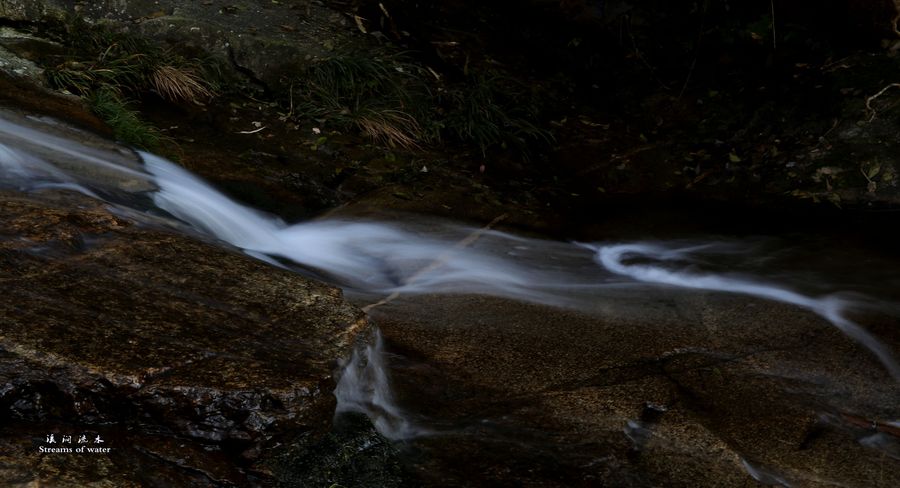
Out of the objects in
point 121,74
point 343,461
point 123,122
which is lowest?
point 343,461

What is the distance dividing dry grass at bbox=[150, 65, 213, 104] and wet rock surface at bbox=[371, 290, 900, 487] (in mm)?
3730

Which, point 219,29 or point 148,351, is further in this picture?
point 219,29

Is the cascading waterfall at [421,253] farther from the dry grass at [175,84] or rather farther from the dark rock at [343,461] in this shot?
the dark rock at [343,461]

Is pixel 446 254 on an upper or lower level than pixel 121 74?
lower

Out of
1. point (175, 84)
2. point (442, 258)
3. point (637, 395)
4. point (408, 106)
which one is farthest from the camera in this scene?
point (408, 106)

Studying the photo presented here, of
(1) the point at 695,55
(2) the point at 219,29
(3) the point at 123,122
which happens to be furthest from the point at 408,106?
(1) the point at 695,55

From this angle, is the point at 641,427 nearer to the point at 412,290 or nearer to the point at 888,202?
the point at 412,290

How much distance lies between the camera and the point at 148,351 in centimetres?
311

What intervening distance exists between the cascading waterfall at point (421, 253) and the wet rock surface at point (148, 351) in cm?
106

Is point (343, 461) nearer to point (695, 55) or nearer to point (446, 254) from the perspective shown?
point (446, 254)

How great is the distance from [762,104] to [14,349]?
23.2 feet

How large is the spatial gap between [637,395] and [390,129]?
177 inches

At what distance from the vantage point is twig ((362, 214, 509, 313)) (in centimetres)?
481

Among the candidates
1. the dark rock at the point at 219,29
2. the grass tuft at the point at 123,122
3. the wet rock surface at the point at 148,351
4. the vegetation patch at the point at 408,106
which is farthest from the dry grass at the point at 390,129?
the wet rock surface at the point at 148,351
